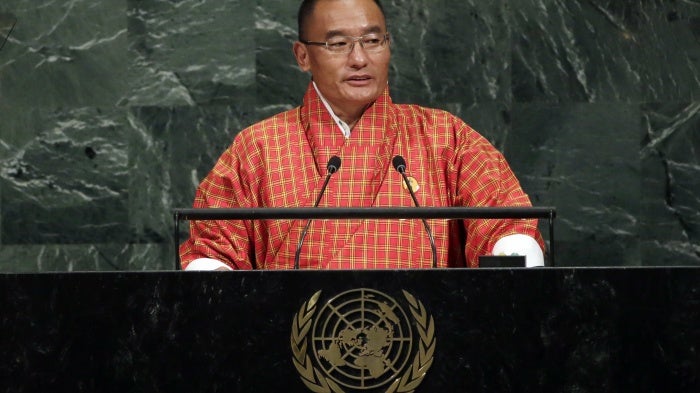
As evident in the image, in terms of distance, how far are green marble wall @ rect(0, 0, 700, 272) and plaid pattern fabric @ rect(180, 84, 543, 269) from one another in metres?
1.17

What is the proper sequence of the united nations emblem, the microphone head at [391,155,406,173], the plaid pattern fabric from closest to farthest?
1. the united nations emblem
2. the microphone head at [391,155,406,173]
3. the plaid pattern fabric

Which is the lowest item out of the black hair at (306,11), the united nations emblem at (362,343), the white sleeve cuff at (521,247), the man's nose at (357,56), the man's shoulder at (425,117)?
the united nations emblem at (362,343)

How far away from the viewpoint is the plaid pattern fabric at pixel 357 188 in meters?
3.95

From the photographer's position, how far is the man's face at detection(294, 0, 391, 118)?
4.10 meters

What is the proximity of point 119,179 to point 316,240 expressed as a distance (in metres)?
1.64

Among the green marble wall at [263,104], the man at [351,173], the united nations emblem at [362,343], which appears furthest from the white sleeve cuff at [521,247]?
the green marble wall at [263,104]

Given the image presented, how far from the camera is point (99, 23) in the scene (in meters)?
5.38

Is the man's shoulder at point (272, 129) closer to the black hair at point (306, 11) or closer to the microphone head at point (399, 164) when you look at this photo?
the black hair at point (306, 11)

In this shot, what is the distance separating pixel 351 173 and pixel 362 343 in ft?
4.19

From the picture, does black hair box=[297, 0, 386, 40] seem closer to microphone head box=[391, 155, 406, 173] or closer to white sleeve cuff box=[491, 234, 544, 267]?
microphone head box=[391, 155, 406, 173]

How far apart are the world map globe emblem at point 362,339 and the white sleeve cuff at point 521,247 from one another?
1000 mm

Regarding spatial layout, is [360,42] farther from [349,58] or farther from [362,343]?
[362,343]

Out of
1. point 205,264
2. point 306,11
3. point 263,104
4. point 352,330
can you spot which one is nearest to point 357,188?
point 205,264

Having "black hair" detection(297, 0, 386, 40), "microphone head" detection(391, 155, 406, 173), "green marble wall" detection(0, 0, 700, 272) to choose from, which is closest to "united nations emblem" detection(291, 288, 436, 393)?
"microphone head" detection(391, 155, 406, 173)
